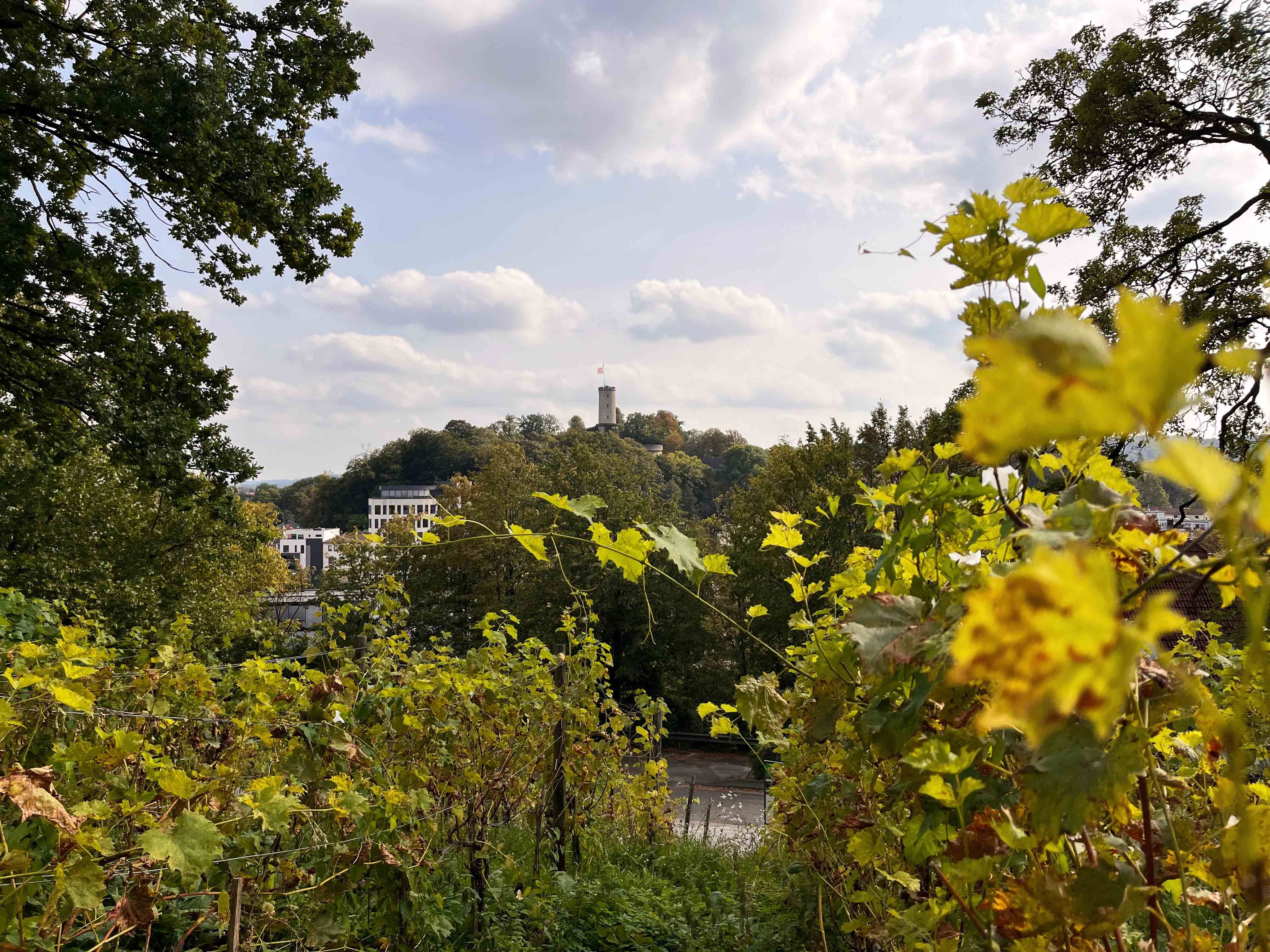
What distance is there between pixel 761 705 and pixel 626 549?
573 millimetres

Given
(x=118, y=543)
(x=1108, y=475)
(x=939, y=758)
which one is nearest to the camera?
(x=939, y=758)

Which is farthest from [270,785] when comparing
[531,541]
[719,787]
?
[719,787]

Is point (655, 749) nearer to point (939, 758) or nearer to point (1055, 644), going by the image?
point (939, 758)

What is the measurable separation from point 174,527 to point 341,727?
16.1 metres

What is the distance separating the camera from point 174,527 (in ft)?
52.2

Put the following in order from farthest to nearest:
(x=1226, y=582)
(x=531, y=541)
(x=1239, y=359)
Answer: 1. (x=531, y=541)
2. (x=1226, y=582)
3. (x=1239, y=359)

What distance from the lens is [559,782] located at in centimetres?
416

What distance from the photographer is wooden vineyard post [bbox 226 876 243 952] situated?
1618 millimetres

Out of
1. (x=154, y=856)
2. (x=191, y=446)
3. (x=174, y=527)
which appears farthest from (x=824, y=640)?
(x=174, y=527)

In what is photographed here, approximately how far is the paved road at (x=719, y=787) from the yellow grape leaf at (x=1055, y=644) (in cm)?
1034

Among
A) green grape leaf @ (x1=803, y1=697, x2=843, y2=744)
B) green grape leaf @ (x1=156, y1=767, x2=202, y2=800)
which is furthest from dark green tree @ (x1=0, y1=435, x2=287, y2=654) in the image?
green grape leaf @ (x1=803, y1=697, x2=843, y2=744)

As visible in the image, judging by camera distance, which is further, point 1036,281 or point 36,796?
point 36,796

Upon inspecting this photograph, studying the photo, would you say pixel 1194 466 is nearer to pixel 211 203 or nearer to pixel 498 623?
pixel 498 623

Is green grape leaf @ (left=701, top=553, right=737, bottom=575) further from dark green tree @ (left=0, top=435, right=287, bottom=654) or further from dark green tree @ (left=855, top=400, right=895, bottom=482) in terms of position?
dark green tree @ (left=855, top=400, right=895, bottom=482)
